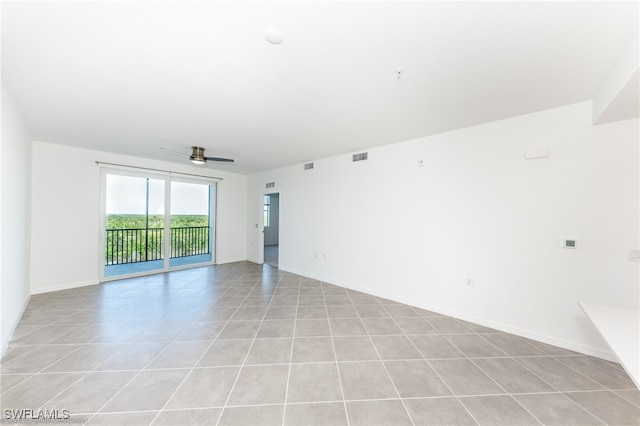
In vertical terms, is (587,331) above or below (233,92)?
below

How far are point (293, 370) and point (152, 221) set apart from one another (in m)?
5.30

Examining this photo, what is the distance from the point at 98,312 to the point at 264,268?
10.8 ft

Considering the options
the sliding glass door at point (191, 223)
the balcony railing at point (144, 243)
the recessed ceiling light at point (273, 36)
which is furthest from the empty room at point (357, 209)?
the sliding glass door at point (191, 223)

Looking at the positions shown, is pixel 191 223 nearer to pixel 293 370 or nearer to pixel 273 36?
pixel 293 370

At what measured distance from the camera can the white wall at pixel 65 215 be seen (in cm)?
388

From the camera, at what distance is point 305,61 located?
1736 millimetres

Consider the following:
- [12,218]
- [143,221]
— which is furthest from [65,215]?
[12,218]

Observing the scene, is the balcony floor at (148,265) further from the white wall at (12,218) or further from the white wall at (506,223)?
the white wall at (506,223)

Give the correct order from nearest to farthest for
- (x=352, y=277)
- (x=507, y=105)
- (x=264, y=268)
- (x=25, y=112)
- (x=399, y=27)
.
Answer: (x=399, y=27) < (x=507, y=105) < (x=25, y=112) < (x=352, y=277) < (x=264, y=268)

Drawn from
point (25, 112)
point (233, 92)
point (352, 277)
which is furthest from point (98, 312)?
point (352, 277)

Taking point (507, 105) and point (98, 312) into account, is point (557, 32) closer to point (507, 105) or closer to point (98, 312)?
point (507, 105)

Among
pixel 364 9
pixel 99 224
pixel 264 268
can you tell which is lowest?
pixel 264 268

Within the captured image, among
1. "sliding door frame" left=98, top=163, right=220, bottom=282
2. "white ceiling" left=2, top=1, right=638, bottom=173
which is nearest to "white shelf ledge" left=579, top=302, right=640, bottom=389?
"white ceiling" left=2, top=1, right=638, bottom=173

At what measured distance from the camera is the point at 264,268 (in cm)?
596
